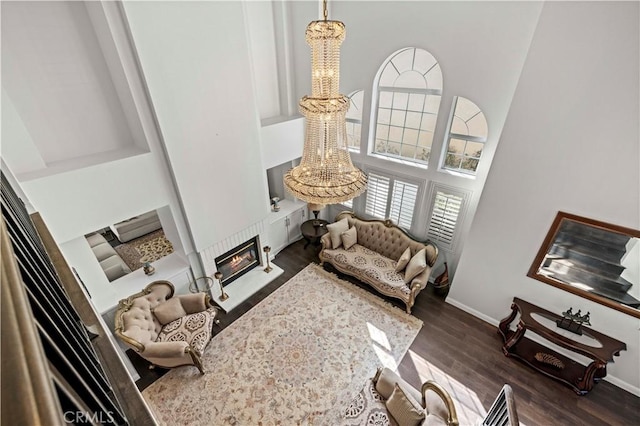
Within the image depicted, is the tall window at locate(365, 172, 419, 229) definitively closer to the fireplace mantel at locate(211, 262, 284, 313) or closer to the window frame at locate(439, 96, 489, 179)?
the window frame at locate(439, 96, 489, 179)

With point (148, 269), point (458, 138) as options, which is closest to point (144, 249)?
point (148, 269)

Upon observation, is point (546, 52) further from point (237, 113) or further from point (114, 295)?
point (114, 295)

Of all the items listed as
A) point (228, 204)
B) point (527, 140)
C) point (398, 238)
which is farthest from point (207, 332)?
point (527, 140)

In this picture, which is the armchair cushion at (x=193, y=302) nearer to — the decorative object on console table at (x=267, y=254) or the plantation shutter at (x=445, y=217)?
the decorative object on console table at (x=267, y=254)

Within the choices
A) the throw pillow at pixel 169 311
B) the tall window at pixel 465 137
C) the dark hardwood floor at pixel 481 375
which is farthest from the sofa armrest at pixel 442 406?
the throw pillow at pixel 169 311

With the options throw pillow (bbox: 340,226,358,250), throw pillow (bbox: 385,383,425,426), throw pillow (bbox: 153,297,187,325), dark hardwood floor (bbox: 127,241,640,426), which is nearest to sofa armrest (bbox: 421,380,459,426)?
throw pillow (bbox: 385,383,425,426)

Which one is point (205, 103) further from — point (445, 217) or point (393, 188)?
point (445, 217)

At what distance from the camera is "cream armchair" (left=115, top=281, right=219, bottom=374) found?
11.5ft

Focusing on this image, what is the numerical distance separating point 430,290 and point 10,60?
21.0 feet

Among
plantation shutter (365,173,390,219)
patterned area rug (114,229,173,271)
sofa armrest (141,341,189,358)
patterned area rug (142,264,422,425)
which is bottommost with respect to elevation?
patterned area rug (114,229,173,271)

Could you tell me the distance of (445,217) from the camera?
16.4 ft

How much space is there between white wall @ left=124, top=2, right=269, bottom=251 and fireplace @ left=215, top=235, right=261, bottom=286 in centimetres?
56

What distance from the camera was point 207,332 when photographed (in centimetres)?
405

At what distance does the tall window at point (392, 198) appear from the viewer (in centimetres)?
534
